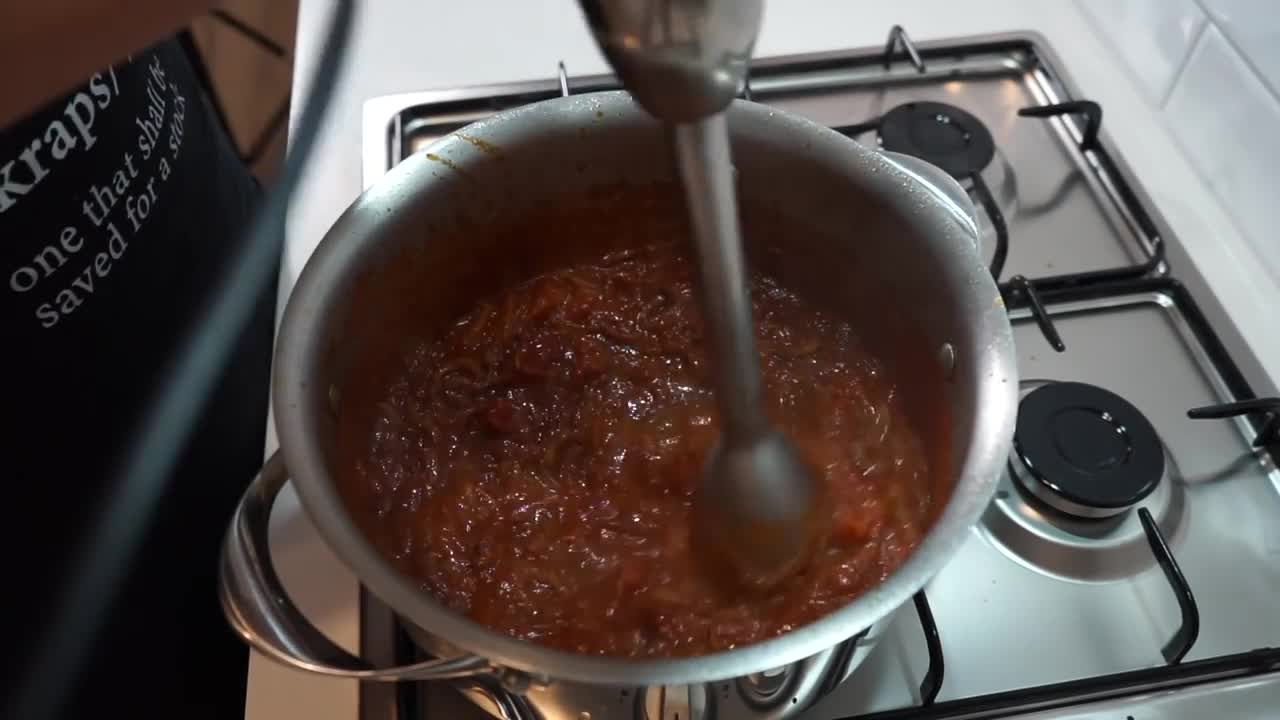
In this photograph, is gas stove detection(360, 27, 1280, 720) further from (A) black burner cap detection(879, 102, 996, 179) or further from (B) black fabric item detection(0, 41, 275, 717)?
(B) black fabric item detection(0, 41, 275, 717)

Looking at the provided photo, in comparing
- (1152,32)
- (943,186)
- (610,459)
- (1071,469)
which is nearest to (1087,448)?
(1071,469)

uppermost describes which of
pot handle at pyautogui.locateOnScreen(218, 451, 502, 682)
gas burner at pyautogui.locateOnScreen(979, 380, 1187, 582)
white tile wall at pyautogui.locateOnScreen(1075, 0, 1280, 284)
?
white tile wall at pyautogui.locateOnScreen(1075, 0, 1280, 284)

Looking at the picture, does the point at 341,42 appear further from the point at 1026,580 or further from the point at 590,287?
the point at 1026,580

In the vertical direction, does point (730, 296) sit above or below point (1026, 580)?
above

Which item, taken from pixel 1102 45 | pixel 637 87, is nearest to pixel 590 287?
pixel 637 87

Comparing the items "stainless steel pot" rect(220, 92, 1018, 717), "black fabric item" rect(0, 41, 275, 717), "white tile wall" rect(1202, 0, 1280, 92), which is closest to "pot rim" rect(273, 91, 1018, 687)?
"stainless steel pot" rect(220, 92, 1018, 717)

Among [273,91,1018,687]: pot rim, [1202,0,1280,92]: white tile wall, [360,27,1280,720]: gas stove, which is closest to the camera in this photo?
[273,91,1018,687]: pot rim
